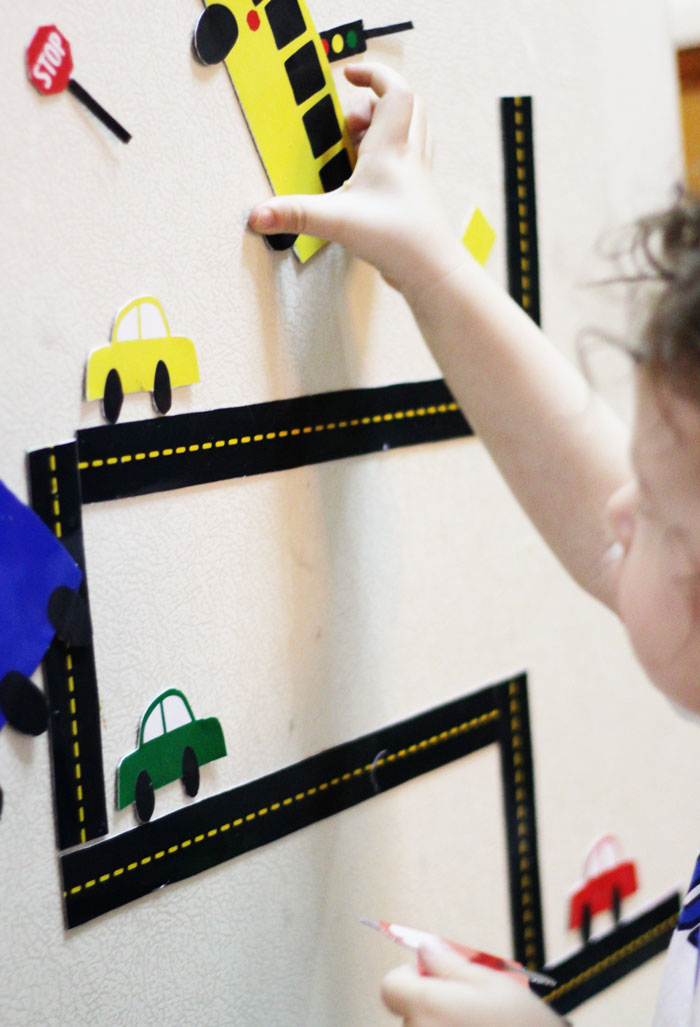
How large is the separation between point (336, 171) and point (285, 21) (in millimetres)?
84

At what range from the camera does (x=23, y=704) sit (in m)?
0.47

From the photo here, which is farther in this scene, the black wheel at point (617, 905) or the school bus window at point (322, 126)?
the black wheel at point (617, 905)

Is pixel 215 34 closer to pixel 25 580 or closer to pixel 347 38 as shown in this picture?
pixel 347 38

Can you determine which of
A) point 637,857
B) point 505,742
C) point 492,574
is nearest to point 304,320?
point 492,574

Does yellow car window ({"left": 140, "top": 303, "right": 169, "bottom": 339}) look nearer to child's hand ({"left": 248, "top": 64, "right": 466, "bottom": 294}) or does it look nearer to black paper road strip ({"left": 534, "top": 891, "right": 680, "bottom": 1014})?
child's hand ({"left": 248, "top": 64, "right": 466, "bottom": 294})

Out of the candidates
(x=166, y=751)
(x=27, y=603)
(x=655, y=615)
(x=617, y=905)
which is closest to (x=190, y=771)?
(x=166, y=751)

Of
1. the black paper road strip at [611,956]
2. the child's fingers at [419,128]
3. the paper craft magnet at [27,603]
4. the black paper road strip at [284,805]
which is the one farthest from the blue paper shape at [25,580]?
the black paper road strip at [611,956]

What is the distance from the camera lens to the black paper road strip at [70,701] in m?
0.48

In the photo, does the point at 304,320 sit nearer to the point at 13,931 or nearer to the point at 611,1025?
the point at 13,931

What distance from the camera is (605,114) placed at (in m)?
0.79

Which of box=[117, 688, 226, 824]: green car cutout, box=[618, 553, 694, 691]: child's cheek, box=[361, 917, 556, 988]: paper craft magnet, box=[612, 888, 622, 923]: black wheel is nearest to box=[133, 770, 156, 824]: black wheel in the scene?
box=[117, 688, 226, 824]: green car cutout

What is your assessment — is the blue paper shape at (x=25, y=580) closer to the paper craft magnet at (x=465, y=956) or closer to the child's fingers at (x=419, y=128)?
the paper craft magnet at (x=465, y=956)

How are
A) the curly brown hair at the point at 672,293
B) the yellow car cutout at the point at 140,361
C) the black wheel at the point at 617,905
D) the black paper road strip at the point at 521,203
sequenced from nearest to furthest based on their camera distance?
the curly brown hair at the point at 672,293, the yellow car cutout at the point at 140,361, the black paper road strip at the point at 521,203, the black wheel at the point at 617,905

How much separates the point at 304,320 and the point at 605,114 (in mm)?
353
